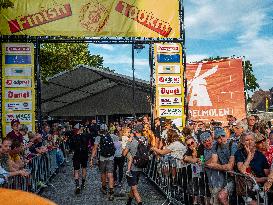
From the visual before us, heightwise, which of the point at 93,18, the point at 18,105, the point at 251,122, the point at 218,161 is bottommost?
the point at 218,161

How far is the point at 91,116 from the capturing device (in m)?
41.3

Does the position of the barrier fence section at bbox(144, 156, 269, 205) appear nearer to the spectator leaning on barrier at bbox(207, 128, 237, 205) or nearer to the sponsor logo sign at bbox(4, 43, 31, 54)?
the spectator leaning on barrier at bbox(207, 128, 237, 205)

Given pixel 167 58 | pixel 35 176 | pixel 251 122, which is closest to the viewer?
pixel 251 122

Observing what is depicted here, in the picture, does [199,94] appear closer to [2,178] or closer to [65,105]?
[2,178]

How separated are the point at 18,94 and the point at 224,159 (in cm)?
1027

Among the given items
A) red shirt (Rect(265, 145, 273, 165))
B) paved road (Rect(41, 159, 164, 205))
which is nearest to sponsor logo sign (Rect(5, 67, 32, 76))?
paved road (Rect(41, 159, 164, 205))

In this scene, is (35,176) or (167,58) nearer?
(35,176)

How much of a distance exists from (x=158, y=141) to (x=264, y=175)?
7.36m

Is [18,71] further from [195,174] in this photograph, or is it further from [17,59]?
[195,174]

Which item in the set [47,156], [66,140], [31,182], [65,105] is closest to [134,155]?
[31,182]

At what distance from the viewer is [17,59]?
626 inches

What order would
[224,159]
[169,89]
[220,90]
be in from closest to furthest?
1. [224,159]
2. [220,90]
3. [169,89]

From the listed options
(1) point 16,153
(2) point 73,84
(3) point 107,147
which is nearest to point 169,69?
(3) point 107,147

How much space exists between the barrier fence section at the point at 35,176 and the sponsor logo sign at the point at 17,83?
2809 millimetres
